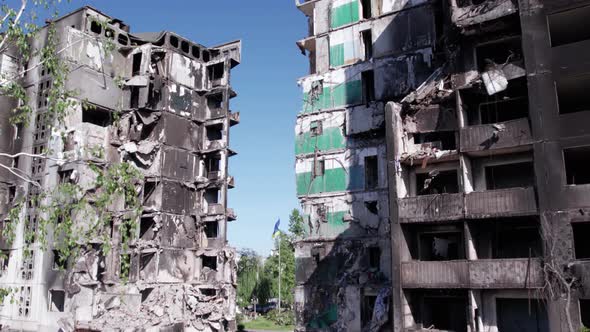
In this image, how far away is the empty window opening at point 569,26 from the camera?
2448cm

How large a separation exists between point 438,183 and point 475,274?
6729mm

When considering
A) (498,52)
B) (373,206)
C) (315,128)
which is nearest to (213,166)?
(315,128)

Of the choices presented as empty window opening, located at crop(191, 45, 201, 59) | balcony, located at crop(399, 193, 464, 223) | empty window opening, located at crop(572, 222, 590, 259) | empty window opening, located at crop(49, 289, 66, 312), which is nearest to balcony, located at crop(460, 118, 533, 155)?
balcony, located at crop(399, 193, 464, 223)

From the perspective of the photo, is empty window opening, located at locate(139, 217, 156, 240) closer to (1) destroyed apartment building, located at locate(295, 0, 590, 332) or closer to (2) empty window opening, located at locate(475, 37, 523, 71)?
(1) destroyed apartment building, located at locate(295, 0, 590, 332)

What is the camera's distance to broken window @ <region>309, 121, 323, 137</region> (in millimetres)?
38719

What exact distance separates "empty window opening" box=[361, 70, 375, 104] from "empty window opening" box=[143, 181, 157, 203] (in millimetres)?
22341

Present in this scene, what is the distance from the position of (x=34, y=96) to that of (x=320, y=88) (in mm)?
27087

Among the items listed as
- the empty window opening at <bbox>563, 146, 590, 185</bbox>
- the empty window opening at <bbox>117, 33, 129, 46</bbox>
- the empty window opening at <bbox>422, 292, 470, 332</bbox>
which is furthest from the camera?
the empty window opening at <bbox>117, 33, 129, 46</bbox>

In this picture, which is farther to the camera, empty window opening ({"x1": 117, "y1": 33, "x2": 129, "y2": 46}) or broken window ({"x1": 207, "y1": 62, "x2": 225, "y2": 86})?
broken window ({"x1": 207, "y1": 62, "x2": 225, "y2": 86})

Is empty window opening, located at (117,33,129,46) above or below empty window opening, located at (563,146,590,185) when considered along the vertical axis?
above

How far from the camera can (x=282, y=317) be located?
6600cm

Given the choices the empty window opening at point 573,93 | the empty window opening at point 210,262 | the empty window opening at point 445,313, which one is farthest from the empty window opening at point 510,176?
the empty window opening at point 210,262

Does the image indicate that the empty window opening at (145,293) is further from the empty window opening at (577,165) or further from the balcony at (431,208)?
the empty window opening at (577,165)

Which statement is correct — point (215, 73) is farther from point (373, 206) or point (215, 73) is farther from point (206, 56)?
point (373, 206)
